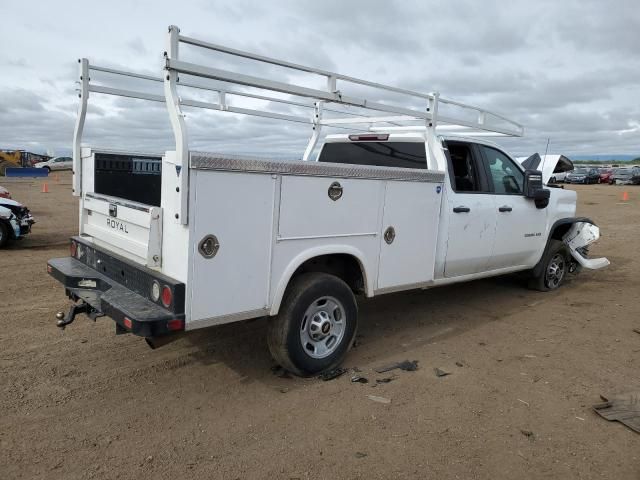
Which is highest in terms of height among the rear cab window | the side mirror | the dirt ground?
the rear cab window

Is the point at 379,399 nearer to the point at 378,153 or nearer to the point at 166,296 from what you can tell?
the point at 166,296

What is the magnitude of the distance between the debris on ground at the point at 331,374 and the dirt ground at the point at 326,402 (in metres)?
0.07

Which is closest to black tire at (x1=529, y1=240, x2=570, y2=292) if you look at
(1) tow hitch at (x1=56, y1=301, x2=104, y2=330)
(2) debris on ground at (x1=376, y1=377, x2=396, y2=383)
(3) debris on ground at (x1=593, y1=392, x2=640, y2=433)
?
(3) debris on ground at (x1=593, y1=392, x2=640, y2=433)

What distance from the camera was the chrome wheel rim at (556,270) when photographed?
7.36m

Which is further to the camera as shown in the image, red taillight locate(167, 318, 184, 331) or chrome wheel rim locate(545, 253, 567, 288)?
chrome wheel rim locate(545, 253, 567, 288)

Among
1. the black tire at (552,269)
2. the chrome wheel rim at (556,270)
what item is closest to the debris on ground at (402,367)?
the black tire at (552,269)

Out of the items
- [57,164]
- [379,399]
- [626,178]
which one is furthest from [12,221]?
[626,178]

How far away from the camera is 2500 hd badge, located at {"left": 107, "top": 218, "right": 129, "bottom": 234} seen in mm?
4156

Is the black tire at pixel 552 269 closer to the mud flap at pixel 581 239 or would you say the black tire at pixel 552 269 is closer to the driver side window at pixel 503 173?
the mud flap at pixel 581 239

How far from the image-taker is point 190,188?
3357 millimetres

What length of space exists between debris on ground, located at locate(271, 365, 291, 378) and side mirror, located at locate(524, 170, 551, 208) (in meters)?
3.67

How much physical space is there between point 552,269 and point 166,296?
18.7 feet

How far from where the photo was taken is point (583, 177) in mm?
44844

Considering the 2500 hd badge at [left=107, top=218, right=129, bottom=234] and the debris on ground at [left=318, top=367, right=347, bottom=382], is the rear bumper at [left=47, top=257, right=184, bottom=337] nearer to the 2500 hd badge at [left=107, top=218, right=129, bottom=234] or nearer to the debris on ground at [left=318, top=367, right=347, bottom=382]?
the 2500 hd badge at [left=107, top=218, right=129, bottom=234]
